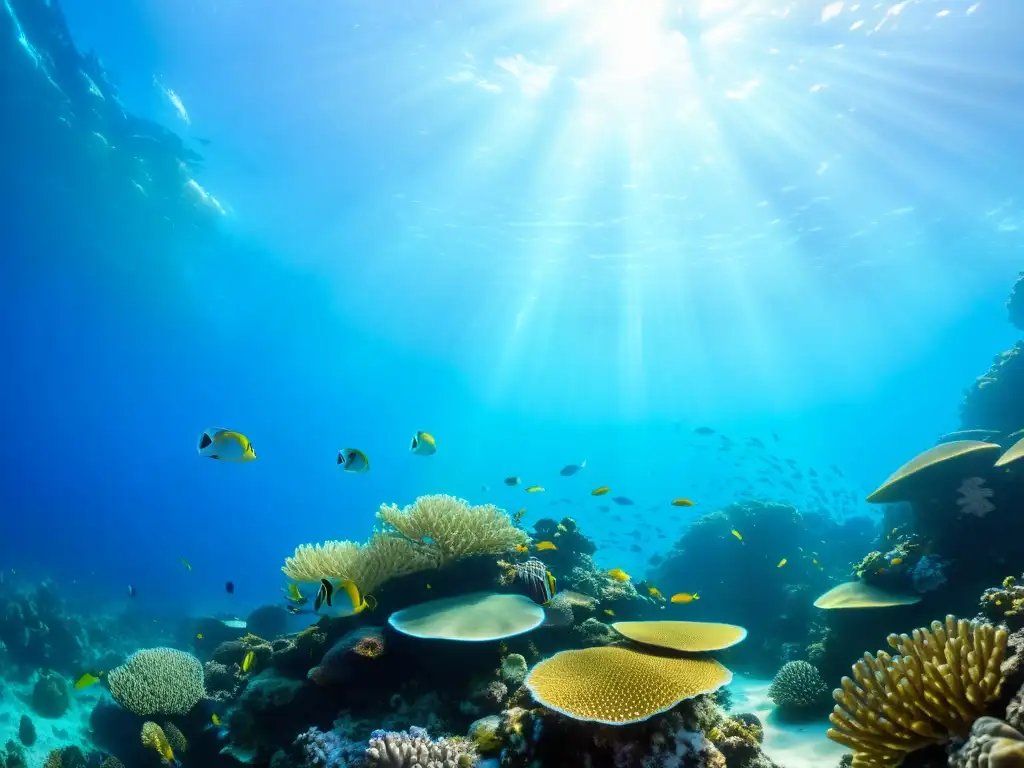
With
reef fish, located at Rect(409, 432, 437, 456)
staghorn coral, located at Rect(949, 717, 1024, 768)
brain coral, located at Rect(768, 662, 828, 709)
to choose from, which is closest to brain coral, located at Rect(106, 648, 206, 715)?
reef fish, located at Rect(409, 432, 437, 456)

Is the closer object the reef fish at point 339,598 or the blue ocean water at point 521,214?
the reef fish at point 339,598

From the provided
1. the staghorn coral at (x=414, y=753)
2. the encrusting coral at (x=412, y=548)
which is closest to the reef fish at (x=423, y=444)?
the encrusting coral at (x=412, y=548)

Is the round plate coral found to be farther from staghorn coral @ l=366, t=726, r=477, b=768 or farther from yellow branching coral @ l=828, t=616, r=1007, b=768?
yellow branching coral @ l=828, t=616, r=1007, b=768

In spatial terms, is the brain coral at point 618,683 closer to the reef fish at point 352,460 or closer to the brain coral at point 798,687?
the reef fish at point 352,460

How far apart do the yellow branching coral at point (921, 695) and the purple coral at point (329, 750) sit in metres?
3.71

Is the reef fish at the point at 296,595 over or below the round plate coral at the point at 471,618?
over

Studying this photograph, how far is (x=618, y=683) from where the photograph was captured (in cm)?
382

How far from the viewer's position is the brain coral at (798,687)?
7.17m

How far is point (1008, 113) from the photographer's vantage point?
1905 cm

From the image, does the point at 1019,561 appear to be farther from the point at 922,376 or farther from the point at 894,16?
the point at 922,376

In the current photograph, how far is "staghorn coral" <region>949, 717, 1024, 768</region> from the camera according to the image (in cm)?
198

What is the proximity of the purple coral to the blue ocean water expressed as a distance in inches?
458

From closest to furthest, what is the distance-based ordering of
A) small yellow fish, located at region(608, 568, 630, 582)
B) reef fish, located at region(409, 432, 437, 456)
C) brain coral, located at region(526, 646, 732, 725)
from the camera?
brain coral, located at region(526, 646, 732, 725), reef fish, located at region(409, 432, 437, 456), small yellow fish, located at region(608, 568, 630, 582)

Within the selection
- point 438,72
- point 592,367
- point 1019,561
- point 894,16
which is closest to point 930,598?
point 1019,561
